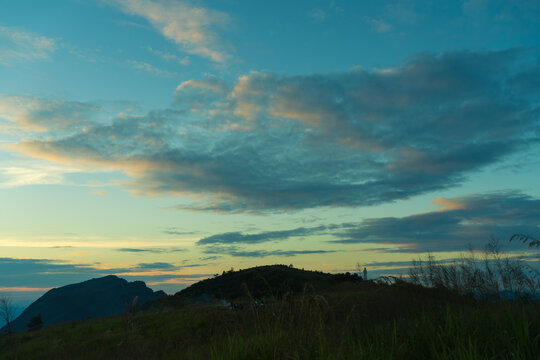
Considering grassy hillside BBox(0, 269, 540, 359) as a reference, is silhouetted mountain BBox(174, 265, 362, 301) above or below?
below

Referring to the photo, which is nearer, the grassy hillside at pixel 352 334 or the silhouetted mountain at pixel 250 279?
the grassy hillside at pixel 352 334

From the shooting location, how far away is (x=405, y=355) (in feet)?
23.1

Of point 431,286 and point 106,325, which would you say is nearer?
point 431,286

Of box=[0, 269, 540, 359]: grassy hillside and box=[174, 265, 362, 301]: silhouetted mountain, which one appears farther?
box=[174, 265, 362, 301]: silhouetted mountain

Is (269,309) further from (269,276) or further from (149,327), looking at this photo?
(269,276)

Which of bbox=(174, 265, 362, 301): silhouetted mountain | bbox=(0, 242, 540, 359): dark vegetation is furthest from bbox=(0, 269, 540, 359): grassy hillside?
bbox=(174, 265, 362, 301): silhouetted mountain

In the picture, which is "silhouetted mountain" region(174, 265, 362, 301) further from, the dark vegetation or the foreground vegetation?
the foreground vegetation

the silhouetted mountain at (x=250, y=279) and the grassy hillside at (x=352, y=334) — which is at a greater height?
the grassy hillside at (x=352, y=334)

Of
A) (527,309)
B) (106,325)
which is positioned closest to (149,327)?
(106,325)

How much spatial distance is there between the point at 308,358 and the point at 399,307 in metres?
7.49

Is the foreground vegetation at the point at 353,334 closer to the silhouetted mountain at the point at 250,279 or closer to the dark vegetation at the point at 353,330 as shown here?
the dark vegetation at the point at 353,330

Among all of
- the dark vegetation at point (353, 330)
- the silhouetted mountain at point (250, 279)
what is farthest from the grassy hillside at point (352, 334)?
the silhouetted mountain at point (250, 279)

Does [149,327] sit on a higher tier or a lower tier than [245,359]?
lower

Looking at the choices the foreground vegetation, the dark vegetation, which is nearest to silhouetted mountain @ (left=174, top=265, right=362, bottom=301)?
the dark vegetation
